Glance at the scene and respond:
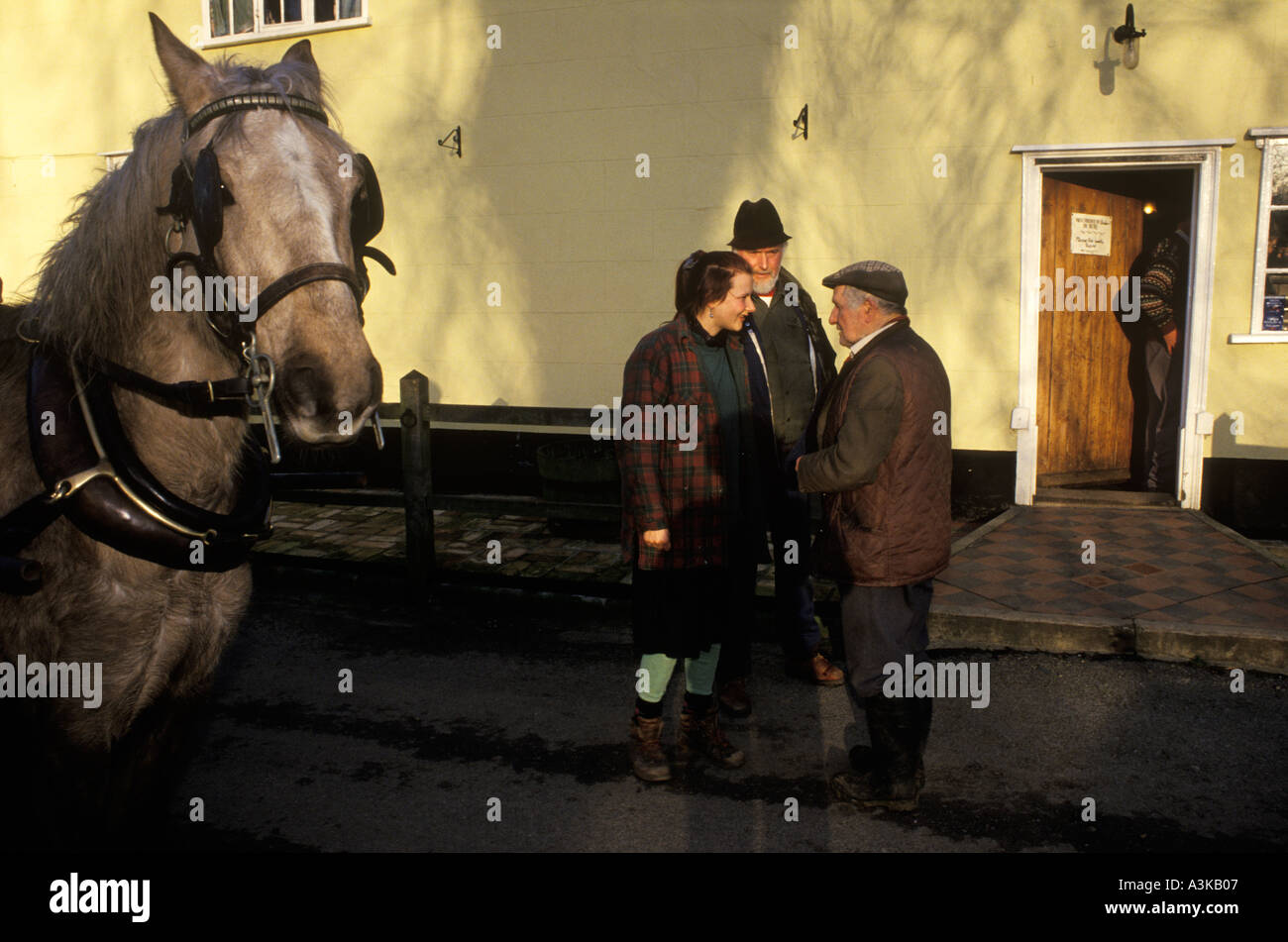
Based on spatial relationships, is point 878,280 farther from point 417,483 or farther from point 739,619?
point 417,483

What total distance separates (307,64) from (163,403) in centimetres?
100

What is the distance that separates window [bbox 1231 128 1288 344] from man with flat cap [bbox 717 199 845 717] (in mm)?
4816

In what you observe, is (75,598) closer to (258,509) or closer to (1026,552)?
(258,509)

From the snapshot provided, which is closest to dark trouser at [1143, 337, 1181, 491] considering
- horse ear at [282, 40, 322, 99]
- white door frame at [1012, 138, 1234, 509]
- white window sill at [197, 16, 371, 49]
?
white door frame at [1012, 138, 1234, 509]

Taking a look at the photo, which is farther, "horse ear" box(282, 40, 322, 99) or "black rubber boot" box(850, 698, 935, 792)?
"black rubber boot" box(850, 698, 935, 792)

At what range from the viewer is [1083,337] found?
877cm

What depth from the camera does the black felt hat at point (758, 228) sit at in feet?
14.9

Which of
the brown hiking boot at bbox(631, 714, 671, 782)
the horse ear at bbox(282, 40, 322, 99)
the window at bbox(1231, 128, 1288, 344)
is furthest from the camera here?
the window at bbox(1231, 128, 1288, 344)

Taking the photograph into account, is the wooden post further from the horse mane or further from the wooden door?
the wooden door

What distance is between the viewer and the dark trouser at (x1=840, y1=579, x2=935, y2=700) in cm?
359

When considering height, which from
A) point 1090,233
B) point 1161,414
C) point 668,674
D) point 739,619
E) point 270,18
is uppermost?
point 270,18

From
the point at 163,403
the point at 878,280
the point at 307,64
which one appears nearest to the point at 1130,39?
the point at 878,280

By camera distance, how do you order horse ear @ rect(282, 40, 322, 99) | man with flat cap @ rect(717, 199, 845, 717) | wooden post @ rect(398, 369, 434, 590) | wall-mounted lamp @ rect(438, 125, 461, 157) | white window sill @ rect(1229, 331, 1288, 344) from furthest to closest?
wall-mounted lamp @ rect(438, 125, 461, 157) → white window sill @ rect(1229, 331, 1288, 344) → wooden post @ rect(398, 369, 434, 590) → man with flat cap @ rect(717, 199, 845, 717) → horse ear @ rect(282, 40, 322, 99)
